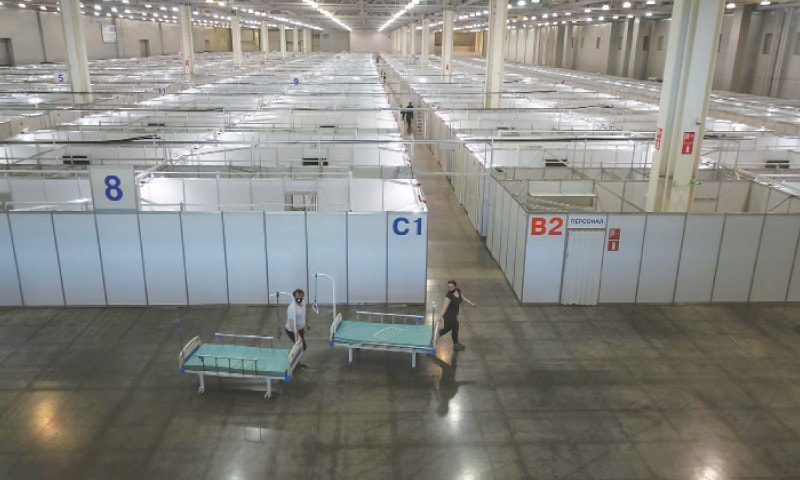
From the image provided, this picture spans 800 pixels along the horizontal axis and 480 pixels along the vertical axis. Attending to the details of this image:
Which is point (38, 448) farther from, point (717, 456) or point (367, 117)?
point (367, 117)

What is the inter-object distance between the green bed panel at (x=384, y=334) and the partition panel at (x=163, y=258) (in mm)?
A: 4091

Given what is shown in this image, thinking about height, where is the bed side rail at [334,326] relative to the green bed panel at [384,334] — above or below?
above

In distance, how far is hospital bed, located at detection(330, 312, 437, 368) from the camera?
9867mm

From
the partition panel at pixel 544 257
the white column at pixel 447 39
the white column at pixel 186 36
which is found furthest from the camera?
the white column at pixel 186 36

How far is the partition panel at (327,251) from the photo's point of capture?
39.3 ft

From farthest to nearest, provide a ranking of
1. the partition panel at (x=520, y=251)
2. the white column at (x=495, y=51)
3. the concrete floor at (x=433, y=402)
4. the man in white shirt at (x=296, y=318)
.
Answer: the white column at (x=495, y=51) < the partition panel at (x=520, y=251) < the man in white shirt at (x=296, y=318) < the concrete floor at (x=433, y=402)

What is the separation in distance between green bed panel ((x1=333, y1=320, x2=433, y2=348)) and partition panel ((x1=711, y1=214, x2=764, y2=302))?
6800 mm

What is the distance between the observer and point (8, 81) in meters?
34.6

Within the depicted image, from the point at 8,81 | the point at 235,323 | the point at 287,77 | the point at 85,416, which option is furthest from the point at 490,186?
the point at 8,81

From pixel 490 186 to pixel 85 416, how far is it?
36.3 feet

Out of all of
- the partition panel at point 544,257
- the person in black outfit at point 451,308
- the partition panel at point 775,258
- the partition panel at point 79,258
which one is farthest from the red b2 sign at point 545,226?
the partition panel at point 79,258

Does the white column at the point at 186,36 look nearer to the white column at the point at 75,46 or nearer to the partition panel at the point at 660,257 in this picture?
the white column at the point at 75,46

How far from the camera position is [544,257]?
40.5 ft

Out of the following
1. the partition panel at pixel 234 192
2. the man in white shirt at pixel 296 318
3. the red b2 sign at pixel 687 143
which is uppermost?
the red b2 sign at pixel 687 143
